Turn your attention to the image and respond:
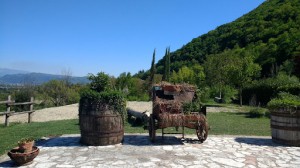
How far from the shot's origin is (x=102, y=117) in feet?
24.5

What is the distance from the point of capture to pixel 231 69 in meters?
23.6

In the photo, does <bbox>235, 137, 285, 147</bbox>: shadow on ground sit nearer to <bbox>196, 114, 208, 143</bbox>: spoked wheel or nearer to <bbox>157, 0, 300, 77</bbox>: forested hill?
<bbox>196, 114, 208, 143</bbox>: spoked wheel

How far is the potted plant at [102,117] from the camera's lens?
7.45m

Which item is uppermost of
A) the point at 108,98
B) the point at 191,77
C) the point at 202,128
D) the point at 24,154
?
the point at 191,77

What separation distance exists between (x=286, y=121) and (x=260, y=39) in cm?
3361

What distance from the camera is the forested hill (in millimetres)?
33500

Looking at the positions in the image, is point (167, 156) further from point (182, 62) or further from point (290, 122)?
point (182, 62)

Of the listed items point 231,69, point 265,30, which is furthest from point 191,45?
point 231,69

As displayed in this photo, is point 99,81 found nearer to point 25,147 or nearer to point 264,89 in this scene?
point 25,147

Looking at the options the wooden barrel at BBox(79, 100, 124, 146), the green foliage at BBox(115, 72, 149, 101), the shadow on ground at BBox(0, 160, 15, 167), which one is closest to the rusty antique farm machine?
the wooden barrel at BBox(79, 100, 124, 146)

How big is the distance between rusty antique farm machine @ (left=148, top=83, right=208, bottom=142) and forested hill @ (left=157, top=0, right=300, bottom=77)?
23.8 m

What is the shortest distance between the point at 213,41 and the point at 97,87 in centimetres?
3863

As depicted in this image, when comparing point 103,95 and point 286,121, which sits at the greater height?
point 103,95

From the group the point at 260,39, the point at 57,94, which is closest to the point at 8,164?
the point at 57,94
